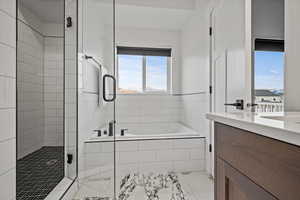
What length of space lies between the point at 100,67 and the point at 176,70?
6.48 ft

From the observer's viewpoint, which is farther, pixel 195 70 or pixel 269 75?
pixel 195 70

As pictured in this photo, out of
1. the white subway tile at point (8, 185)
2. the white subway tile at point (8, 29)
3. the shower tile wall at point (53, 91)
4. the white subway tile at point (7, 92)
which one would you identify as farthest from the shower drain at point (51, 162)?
the white subway tile at point (8, 29)

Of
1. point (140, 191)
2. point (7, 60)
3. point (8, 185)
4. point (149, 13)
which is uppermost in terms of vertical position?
point (149, 13)

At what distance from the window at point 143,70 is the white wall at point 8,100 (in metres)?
2.62

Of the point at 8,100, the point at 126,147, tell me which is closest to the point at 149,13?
the point at 126,147

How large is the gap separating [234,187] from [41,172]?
192cm

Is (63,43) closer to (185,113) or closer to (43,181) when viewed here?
(43,181)

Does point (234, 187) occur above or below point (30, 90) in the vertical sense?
below

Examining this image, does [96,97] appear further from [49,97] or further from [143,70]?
[143,70]

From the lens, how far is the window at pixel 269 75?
210 cm

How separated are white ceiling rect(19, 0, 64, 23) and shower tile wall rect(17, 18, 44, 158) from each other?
0.65 ft

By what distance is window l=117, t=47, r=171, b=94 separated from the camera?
147 inches

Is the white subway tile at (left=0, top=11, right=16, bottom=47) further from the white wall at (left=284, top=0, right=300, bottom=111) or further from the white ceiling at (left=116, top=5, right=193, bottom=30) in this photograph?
the white ceiling at (left=116, top=5, right=193, bottom=30)

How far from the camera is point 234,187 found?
0.71 metres
